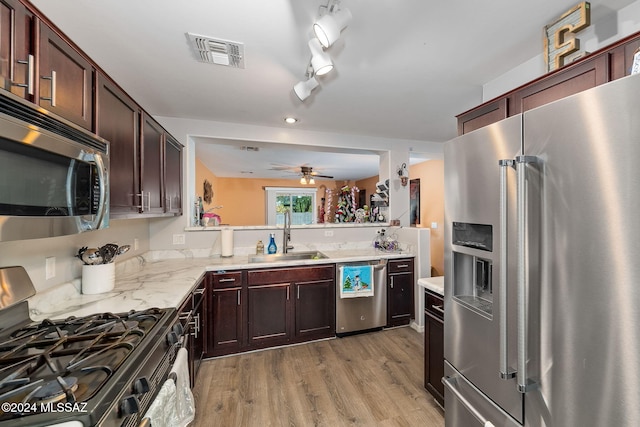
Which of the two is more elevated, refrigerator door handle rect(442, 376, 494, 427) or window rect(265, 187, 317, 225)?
window rect(265, 187, 317, 225)

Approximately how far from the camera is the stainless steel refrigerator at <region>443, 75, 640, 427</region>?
2.36ft

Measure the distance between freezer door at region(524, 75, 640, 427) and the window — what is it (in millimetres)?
6908

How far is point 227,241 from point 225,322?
87 centimetres

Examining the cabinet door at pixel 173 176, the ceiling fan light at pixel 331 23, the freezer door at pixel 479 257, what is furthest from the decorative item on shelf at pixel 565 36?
the cabinet door at pixel 173 176

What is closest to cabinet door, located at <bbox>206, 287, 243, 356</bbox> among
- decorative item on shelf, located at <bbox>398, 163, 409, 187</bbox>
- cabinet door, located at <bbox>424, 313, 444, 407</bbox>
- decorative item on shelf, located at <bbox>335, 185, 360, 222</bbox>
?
cabinet door, located at <bbox>424, 313, 444, 407</bbox>

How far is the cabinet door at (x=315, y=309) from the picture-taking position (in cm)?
271

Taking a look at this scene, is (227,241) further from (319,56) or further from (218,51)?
(319,56)

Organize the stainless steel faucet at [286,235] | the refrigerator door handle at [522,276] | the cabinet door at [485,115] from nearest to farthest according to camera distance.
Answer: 1. the refrigerator door handle at [522,276]
2. the cabinet door at [485,115]
3. the stainless steel faucet at [286,235]

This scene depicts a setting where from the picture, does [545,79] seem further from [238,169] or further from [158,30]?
[238,169]

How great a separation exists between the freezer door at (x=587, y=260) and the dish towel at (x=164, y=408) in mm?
1366

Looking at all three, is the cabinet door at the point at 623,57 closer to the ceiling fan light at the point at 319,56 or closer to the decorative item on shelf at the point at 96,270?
the ceiling fan light at the point at 319,56

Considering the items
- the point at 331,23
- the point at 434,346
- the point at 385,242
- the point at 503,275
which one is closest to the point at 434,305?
the point at 434,346

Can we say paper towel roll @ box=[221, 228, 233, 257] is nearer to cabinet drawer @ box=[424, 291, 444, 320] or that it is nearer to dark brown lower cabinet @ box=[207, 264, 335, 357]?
dark brown lower cabinet @ box=[207, 264, 335, 357]

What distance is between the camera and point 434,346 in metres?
1.79
